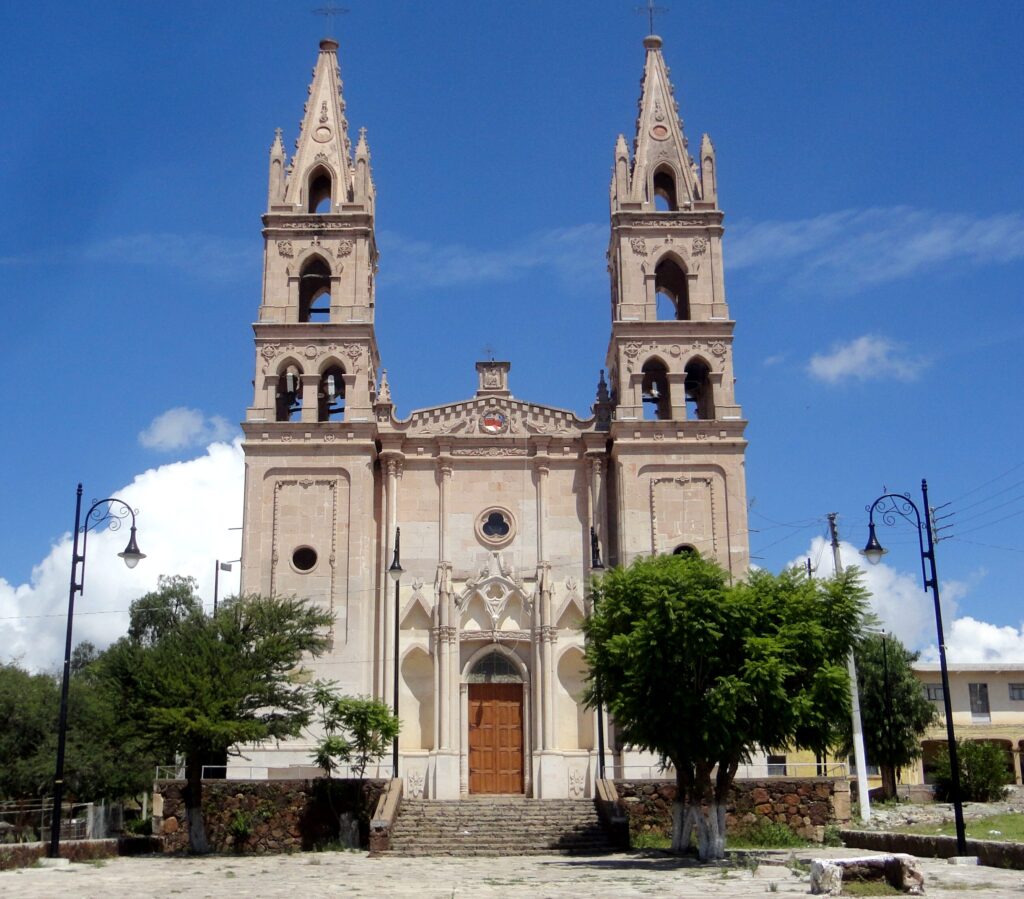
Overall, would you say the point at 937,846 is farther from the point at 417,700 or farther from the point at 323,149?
the point at 323,149

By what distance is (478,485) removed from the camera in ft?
133

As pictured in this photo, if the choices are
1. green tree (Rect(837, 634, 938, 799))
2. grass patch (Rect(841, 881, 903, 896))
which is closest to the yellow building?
green tree (Rect(837, 634, 938, 799))

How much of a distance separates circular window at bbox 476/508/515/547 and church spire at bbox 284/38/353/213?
11759 mm

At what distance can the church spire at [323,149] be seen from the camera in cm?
4309

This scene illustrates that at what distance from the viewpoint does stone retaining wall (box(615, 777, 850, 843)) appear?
32.8 m

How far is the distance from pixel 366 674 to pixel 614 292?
1617 centimetres

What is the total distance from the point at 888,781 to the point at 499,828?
25.6 m

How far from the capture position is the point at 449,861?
28.5 m

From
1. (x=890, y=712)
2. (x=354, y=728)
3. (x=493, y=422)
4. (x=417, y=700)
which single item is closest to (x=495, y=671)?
(x=417, y=700)

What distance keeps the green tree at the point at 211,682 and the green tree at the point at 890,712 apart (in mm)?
25912

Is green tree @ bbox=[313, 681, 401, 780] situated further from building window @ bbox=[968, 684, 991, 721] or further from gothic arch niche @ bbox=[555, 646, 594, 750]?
building window @ bbox=[968, 684, 991, 721]

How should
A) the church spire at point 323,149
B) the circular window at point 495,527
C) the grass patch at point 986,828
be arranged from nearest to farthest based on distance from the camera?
the grass patch at point 986,828
the circular window at point 495,527
the church spire at point 323,149

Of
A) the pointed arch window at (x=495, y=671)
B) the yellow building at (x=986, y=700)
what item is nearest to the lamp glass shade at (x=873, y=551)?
the pointed arch window at (x=495, y=671)

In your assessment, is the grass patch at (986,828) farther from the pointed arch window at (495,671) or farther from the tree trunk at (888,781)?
the pointed arch window at (495,671)
